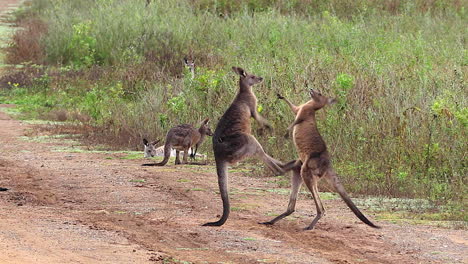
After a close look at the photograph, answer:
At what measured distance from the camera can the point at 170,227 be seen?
9.16 meters

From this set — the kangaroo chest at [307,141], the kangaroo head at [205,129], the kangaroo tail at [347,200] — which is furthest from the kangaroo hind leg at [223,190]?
the kangaroo head at [205,129]

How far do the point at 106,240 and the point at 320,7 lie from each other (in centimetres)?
2068

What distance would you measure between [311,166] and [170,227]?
5.05ft

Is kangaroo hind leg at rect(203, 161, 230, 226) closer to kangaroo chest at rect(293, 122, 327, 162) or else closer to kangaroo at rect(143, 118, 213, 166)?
kangaroo chest at rect(293, 122, 327, 162)

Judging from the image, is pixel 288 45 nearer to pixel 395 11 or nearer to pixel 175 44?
pixel 175 44

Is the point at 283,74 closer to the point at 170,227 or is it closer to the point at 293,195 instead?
the point at 293,195

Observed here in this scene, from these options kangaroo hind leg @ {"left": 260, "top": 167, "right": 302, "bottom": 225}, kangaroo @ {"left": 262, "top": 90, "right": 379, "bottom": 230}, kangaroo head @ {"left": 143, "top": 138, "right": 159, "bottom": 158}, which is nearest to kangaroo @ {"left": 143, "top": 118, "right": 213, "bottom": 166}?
kangaroo head @ {"left": 143, "top": 138, "right": 159, "bottom": 158}

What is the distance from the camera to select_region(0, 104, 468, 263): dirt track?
8.00m

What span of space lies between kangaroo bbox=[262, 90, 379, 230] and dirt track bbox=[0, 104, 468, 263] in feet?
0.77

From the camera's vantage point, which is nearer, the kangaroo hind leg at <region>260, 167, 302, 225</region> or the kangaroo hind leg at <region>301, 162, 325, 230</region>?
the kangaroo hind leg at <region>301, 162, 325, 230</region>

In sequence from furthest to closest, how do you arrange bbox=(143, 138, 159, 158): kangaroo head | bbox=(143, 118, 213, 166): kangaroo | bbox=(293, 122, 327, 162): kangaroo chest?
bbox=(143, 138, 159, 158): kangaroo head → bbox=(143, 118, 213, 166): kangaroo → bbox=(293, 122, 327, 162): kangaroo chest

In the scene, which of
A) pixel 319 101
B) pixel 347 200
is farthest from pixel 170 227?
pixel 319 101

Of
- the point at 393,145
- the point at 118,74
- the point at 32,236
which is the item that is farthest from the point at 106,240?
the point at 118,74

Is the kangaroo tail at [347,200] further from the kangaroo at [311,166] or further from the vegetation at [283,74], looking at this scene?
the vegetation at [283,74]
